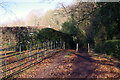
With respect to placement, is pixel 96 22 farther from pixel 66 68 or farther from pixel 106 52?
pixel 66 68

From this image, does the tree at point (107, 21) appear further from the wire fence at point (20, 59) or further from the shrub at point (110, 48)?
the wire fence at point (20, 59)

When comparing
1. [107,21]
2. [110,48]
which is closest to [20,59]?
[110,48]

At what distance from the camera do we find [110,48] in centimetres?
1429

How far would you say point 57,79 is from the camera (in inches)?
275

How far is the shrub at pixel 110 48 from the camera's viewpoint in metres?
12.9

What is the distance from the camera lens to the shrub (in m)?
12.9

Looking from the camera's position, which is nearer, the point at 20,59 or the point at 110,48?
the point at 20,59

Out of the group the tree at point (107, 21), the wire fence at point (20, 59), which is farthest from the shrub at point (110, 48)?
the wire fence at point (20, 59)

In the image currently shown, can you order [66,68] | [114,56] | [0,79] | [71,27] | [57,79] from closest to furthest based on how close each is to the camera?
[57,79] < [0,79] < [66,68] < [114,56] < [71,27]

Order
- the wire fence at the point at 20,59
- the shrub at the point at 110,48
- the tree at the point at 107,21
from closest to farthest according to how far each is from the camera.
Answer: the wire fence at the point at 20,59 → the shrub at the point at 110,48 → the tree at the point at 107,21

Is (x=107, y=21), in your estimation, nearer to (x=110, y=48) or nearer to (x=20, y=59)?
(x=110, y=48)

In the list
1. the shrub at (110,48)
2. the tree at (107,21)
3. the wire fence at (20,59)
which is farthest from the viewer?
the tree at (107,21)

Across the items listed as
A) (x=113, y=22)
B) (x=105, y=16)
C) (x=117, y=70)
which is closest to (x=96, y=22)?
(x=105, y=16)

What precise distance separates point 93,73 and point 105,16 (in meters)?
10.9
